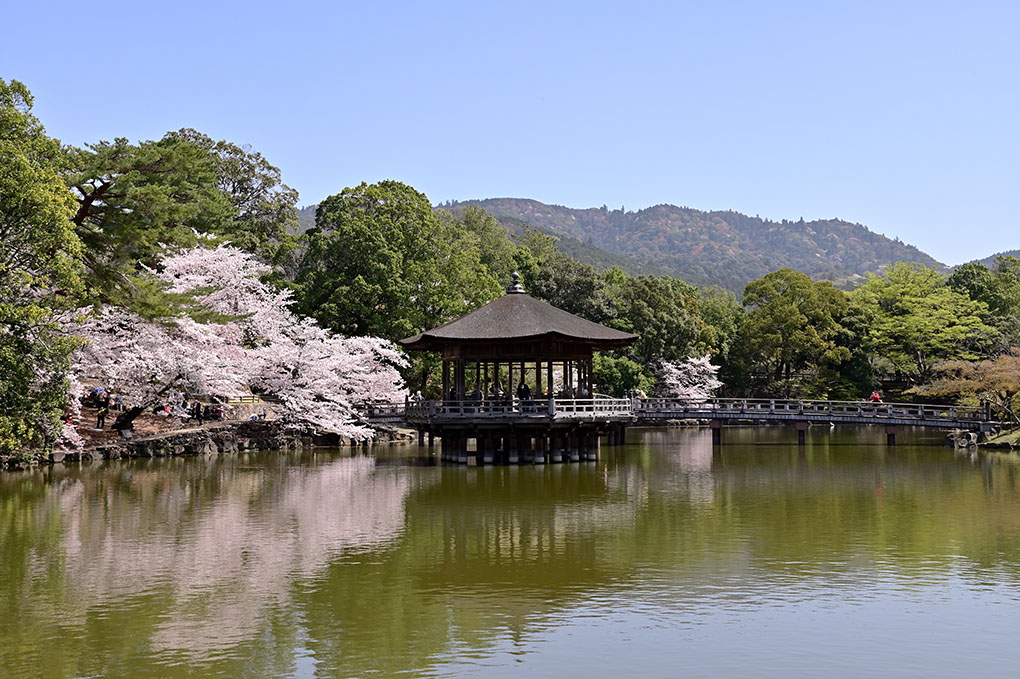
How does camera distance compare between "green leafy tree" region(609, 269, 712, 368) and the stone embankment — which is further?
"green leafy tree" region(609, 269, 712, 368)

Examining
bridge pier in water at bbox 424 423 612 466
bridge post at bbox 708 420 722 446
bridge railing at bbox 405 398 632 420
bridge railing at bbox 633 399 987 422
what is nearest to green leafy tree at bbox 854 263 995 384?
bridge railing at bbox 633 399 987 422

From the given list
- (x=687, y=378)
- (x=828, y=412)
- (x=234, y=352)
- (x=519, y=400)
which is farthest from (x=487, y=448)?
(x=687, y=378)

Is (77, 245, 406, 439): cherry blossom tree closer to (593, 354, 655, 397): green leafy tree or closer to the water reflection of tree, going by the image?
the water reflection of tree

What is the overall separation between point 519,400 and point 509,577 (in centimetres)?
1811

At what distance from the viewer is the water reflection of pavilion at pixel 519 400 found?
112 feet

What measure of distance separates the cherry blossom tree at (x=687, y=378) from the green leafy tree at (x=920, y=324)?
9.41m

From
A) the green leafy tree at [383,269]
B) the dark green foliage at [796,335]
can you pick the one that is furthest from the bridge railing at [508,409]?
the dark green foliage at [796,335]

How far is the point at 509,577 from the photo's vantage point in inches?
651

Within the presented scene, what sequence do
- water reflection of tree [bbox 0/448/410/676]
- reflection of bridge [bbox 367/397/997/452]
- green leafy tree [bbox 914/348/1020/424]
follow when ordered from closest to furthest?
water reflection of tree [bbox 0/448/410/676], reflection of bridge [bbox 367/397/997/452], green leafy tree [bbox 914/348/1020/424]

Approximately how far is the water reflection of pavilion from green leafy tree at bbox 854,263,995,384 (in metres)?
26.7

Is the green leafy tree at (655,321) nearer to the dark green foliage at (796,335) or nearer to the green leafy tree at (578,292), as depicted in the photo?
the green leafy tree at (578,292)

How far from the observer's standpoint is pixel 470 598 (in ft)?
49.6

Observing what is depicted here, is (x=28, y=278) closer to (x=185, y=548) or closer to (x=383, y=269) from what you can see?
(x=185, y=548)

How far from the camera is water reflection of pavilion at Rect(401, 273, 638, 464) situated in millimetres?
34281
